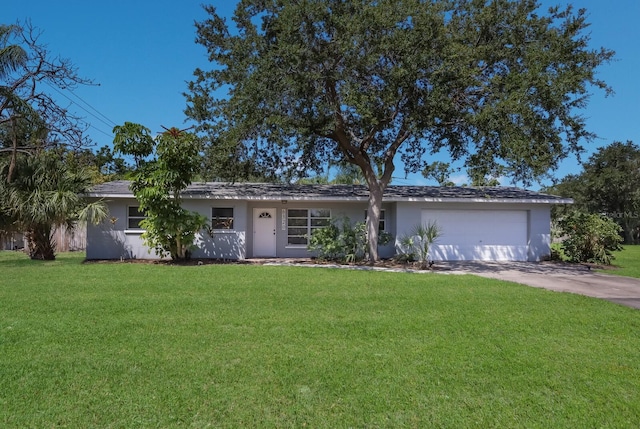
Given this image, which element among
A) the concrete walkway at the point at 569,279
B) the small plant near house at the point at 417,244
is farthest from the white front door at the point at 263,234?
the small plant near house at the point at 417,244

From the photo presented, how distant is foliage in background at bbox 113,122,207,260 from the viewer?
1308cm

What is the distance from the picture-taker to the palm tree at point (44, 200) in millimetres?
13062

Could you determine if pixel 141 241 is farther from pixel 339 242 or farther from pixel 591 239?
pixel 591 239

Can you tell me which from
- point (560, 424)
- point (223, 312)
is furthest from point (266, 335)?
point (560, 424)

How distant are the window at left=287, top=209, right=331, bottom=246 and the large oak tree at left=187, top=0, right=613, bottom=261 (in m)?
3.72

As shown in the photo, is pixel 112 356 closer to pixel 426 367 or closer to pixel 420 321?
pixel 426 367

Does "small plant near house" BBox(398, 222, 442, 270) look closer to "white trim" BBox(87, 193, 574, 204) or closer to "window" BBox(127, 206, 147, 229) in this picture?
"white trim" BBox(87, 193, 574, 204)

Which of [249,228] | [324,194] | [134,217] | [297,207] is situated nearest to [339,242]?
[324,194]

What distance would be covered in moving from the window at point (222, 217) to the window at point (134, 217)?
2.54 metres

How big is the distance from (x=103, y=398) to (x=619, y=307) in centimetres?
818

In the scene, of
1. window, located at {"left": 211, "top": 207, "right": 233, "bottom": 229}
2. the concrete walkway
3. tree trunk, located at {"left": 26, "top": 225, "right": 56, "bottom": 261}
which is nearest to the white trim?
window, located at {"left": 211, "top": 207, "right": 233, "bottom": 229}

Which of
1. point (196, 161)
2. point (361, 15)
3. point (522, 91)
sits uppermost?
point (361, 15)

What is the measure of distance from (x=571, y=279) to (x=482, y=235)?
587 centimetres

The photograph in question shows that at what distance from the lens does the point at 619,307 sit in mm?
7473
